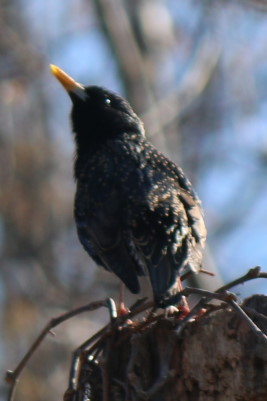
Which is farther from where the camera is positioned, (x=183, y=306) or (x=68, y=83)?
(x=68, y=83)

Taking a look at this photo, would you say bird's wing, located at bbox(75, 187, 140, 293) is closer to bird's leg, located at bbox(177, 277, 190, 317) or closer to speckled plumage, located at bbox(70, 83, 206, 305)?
speckled plumage, located at bbox(70, 83, 206, 305)

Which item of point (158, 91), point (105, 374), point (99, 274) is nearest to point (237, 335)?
point (105, 374)

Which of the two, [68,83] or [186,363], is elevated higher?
[68,83]

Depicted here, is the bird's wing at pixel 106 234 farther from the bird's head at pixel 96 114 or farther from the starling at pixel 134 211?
the bird's head at pixel 96 114

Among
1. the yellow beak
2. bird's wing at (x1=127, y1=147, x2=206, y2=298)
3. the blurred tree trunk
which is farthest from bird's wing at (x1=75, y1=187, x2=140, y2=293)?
the blurred tree trunk

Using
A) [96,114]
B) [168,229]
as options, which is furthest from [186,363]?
[96,114]

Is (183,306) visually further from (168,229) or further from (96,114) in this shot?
(96,114)

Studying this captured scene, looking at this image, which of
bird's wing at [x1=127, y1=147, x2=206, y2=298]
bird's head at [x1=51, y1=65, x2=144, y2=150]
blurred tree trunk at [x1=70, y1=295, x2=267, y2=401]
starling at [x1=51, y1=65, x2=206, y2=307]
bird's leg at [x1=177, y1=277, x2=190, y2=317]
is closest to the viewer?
blurred tree trunk at [x1=70, y1=295, x2=267, y2=401]

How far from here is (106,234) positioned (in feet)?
19.5

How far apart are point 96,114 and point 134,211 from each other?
1499mm

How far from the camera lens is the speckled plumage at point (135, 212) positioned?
560 centimetres

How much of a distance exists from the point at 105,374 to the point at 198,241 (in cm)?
193

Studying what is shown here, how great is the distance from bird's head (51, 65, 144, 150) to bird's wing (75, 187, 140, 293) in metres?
0.76

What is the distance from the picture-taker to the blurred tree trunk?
12.6ft
